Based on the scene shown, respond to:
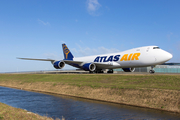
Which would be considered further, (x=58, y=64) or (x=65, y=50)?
(x=65, y=50)

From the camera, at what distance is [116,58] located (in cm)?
4106

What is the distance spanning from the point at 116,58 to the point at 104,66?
4.17 metres

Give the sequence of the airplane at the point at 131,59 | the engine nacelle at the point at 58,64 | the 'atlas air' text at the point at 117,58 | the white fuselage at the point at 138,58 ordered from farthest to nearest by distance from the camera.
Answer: the engine nacelle at the point at 58,64
the 'atlas air' text at the point at 117,58
the airplane at the point at 131,59
the white fuselage at the point at 138,58

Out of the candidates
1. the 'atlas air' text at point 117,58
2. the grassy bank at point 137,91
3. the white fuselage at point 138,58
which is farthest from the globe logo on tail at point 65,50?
the grassy bank at point 137,91

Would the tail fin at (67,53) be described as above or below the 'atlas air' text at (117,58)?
above

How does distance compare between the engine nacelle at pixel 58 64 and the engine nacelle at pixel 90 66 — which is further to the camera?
the engine nacelle at pixel 58 64

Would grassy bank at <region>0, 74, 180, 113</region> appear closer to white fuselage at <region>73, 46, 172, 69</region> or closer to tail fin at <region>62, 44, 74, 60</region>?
white fuselage at <region>73, 46, 172, 69</region>

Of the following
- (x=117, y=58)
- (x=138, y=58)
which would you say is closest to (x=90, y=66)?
(x=117, y=58)

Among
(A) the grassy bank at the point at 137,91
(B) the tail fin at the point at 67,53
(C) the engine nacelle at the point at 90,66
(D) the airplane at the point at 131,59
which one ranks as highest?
(B) the tail fin at the point at 67,53

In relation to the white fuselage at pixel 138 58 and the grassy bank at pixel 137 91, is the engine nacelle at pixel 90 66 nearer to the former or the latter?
the white fuselage at pixel 138 58

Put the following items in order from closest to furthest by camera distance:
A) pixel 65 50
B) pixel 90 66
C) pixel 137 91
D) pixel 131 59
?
pixel 137 91 → pixel 131 59 → pixel 90 66 → pixel 65 50

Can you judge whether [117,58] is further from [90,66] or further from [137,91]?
[137,91]

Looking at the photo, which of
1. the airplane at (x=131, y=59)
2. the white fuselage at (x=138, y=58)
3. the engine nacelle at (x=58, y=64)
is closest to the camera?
the white fuselage at (x=138, y=58)

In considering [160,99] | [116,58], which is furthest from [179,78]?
[116,58]
